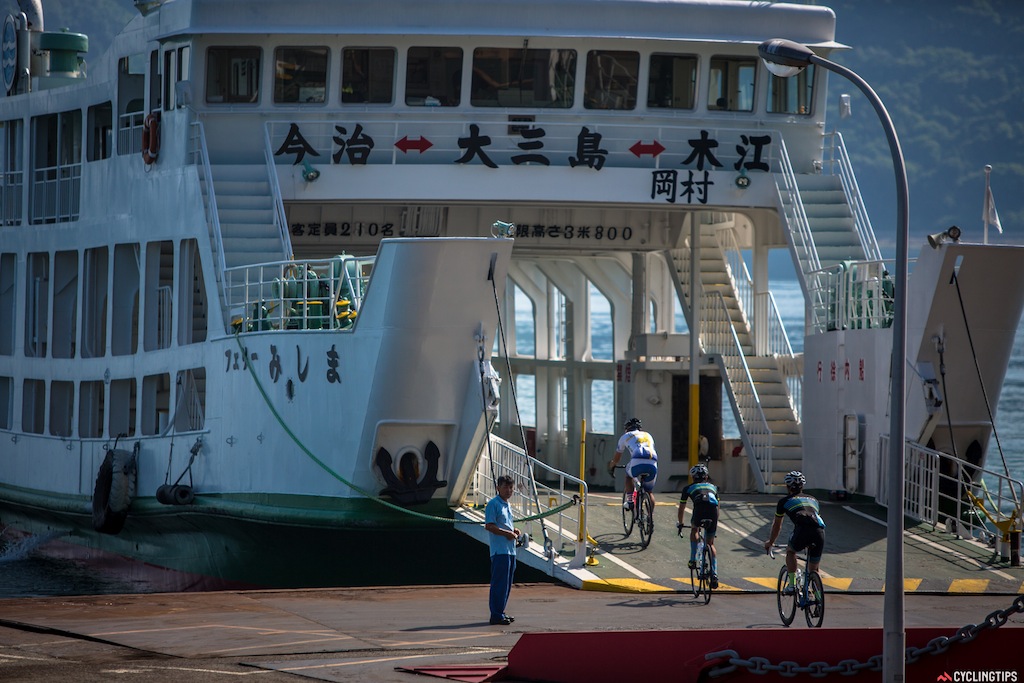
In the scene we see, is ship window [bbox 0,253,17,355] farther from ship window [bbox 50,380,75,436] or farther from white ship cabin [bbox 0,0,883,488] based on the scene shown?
white ship cabin [bbox 0,0,883,488]

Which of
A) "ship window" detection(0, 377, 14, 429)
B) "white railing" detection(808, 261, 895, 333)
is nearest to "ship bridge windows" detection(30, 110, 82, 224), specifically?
"ship window" detection(0, 377, 14, 429)

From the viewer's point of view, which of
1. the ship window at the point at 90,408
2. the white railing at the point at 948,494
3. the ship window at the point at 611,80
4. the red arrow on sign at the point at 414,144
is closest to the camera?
the white railing at the point at 948,494

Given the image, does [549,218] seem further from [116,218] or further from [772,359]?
[116,218]

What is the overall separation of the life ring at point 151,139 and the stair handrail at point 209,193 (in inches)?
29.6

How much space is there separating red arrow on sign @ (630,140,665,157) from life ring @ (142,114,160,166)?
6630 mm

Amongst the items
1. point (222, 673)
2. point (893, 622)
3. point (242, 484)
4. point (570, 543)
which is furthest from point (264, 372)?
point (893, 622)

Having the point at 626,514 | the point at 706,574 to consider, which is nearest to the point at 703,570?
the point at 706,574

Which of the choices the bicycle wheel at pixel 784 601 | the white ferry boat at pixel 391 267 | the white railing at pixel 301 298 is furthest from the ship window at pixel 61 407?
the bicycle wheel at pixel 784 601

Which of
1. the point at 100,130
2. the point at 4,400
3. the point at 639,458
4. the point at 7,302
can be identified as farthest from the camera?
the point at 7,302

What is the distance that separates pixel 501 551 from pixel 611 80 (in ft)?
33.1

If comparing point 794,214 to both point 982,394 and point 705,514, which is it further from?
point 705,514

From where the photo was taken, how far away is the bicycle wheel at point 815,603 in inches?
559

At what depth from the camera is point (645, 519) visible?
1834 cm

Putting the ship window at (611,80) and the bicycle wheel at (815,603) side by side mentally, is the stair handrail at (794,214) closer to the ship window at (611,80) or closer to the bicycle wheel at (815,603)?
the ship window at (611,80)
